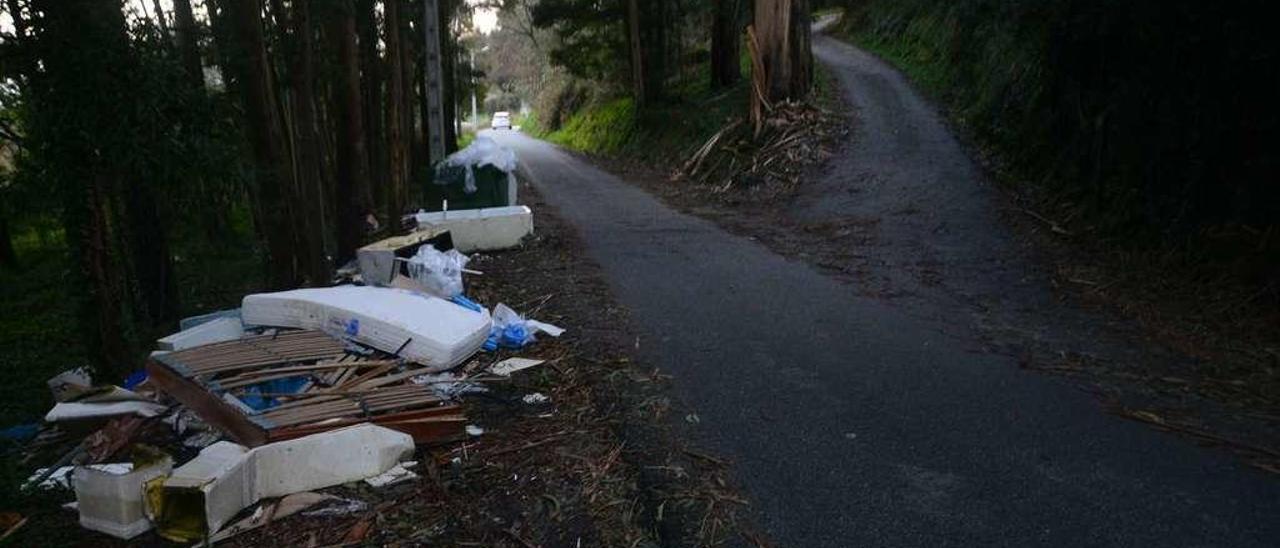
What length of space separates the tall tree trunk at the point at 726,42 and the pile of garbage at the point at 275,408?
64.4 ft

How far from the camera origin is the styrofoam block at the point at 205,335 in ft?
21.5

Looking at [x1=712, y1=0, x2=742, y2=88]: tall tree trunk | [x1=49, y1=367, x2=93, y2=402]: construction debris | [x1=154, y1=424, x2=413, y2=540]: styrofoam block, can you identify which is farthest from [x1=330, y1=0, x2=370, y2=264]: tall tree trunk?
[x1=712, y1=0, x2=742, y2=88]: tall tree trunk

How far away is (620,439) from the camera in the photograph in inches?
201

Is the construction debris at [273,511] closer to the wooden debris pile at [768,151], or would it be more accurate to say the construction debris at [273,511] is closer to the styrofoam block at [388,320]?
the styrofoam block at [388,320]

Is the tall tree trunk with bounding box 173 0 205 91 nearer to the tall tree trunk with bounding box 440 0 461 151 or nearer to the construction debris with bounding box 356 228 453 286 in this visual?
the construction debris with bounding box 356 228 453 286

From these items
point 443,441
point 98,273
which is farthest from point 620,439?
point 98,273

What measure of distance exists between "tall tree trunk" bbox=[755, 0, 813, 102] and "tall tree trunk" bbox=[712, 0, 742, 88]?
5.76 m

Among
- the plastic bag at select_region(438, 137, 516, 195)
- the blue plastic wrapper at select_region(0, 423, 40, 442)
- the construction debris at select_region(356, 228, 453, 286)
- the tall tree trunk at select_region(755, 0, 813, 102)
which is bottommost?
the blue plastic wrapper at select_region(0, 423, 40, 442)

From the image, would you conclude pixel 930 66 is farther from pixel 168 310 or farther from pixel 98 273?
pixel 98 273

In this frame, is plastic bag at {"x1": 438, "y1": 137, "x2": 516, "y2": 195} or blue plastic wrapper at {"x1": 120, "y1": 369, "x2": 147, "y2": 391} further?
plastic bag at {"x1": 438, "y1": 137, "x2": 516, "y2": 195}

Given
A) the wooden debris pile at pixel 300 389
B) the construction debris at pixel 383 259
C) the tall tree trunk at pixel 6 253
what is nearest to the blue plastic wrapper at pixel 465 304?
the construction debris at pixel 383 259

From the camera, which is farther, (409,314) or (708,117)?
(708,117)

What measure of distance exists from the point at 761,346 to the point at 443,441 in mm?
2874

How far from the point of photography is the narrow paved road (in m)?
3.89
